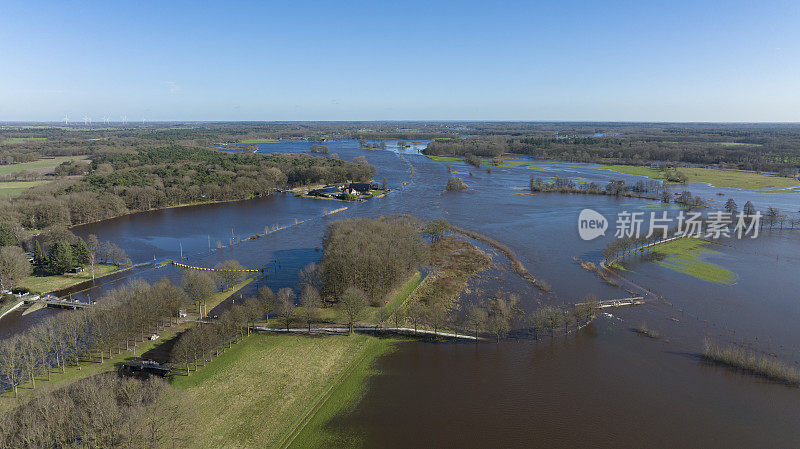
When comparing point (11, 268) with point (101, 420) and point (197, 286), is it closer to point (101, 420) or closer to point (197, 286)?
point (197, 286)

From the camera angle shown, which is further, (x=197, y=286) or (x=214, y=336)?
(x=197, y=286)

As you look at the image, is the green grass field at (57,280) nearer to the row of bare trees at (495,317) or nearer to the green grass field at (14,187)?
the row of bare trees at (495,317)

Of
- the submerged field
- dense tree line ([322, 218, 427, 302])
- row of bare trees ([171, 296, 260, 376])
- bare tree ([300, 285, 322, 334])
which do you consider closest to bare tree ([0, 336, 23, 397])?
row of bare trees ([171, 296, 260, 376])

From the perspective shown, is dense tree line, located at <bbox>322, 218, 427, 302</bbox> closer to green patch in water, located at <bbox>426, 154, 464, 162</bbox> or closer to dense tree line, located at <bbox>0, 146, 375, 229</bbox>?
dense tree line, located at <bbox>0, 146, 375, 229</bbox>

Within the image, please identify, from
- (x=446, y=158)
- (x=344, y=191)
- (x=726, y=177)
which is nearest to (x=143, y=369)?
(x=344, y=191)

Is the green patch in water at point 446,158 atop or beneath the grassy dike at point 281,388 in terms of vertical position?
atop

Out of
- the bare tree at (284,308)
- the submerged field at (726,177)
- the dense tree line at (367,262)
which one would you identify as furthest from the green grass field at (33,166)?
the submerged field at (726,177)
